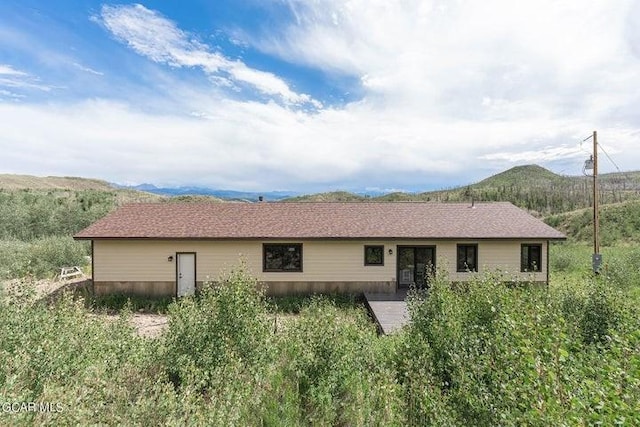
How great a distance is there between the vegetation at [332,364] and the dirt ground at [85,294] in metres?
1.89

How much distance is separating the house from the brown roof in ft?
0.15

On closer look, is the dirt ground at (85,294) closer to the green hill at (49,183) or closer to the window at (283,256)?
the window at (283,256)

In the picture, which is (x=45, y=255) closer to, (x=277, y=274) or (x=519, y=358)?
(x=277, y=274)

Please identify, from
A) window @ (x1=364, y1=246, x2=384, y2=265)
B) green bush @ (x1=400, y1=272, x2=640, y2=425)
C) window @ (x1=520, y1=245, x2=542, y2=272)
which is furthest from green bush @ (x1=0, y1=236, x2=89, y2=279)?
window @ (x1=520, y1=245, x2=542, y2=272)

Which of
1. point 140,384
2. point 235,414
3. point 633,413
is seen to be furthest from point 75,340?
point 633,413

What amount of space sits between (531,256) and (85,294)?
18.3 metres

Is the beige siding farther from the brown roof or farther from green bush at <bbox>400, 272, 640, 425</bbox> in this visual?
green bush at <bbox>400, 272, 640, 425</bbox>

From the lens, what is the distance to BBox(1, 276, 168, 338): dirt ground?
10.6 meters

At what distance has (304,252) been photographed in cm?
A: 1463

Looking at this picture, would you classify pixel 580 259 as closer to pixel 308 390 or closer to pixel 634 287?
pixel 634 287

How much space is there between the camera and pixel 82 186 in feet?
279

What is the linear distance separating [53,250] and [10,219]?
9752 millimetres

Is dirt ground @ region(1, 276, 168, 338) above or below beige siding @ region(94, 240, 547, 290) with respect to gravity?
below

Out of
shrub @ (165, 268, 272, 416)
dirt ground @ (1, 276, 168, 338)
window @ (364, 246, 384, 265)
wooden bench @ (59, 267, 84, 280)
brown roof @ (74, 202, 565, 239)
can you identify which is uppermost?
brown roof @ (74, 202, 565, 239)
